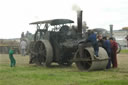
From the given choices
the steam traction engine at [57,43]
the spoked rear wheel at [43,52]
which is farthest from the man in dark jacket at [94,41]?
the spoked rear wheel at [43,52]

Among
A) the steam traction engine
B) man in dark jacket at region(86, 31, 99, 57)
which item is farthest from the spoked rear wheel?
man in dark jacket at region(86, 31, 99, 57)

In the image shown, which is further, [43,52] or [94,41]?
[43,52]

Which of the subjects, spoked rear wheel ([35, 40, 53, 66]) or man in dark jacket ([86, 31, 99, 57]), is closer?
man in dark jacket ([86, 31, 99, 57])

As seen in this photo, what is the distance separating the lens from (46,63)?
1231 centimetres

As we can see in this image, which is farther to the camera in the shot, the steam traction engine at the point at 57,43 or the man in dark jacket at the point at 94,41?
the steam traction engine at the point at 57,43

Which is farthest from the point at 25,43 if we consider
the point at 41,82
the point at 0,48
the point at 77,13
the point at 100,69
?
the point at 41,82

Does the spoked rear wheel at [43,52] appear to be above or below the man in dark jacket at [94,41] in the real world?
below

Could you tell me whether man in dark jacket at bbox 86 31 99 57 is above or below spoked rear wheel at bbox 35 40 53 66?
above

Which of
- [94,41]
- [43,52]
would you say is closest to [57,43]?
[43,52]

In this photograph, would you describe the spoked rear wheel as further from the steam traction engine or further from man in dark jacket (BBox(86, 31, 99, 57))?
man in dark jacket (BBox(86, 31, 99, 57))

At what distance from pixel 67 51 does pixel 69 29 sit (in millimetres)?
1121

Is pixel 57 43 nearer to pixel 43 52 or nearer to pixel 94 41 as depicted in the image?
pixel 43 52

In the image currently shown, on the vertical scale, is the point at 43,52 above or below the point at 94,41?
below

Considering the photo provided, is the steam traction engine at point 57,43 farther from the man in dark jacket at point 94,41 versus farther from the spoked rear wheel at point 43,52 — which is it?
the man in dark jacket at point 94,41
